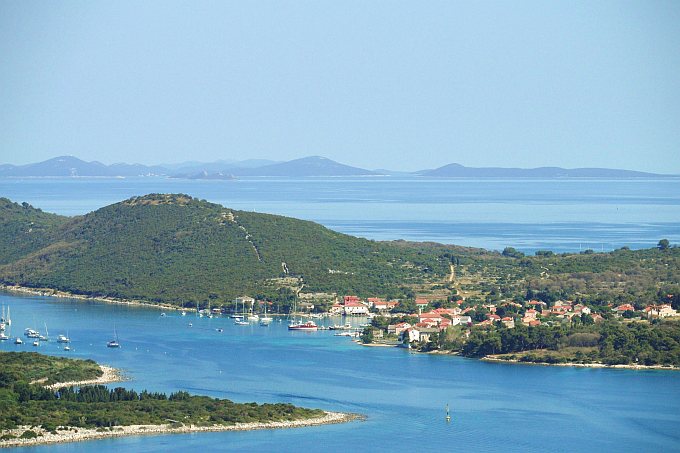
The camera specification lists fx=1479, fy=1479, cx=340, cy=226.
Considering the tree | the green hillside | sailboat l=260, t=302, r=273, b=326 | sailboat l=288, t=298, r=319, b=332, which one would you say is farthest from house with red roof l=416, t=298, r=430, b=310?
the green hillside

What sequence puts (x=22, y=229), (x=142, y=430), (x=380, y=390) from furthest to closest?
1. (x=22, y=229)
2. (x=380, y=390)
3. (x=142, y=430)

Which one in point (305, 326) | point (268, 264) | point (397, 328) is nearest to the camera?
point (397, 328)

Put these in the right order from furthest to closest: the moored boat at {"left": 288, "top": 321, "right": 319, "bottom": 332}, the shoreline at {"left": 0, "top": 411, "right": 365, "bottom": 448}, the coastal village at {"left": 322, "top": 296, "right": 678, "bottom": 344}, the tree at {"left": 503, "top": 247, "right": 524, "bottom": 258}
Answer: the tree at {"left": 503, "top": 247, "right": 524, "bottom": 258}, the moored boat at {"left": 288, "top": 321, "right": 319, "bottom": 332}, the coastal village at {"left": 322, "top": 296, "right": 678, "bottom": 344}, the shoreline at {"left": 0, "top": 411, "right": 365, "bottom": 448}

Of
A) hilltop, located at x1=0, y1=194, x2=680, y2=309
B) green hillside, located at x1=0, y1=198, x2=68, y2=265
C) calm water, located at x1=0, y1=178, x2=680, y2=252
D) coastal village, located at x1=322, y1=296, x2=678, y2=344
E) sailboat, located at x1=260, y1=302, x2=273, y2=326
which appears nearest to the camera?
coastal village, located at x1=322, y1=296, x2=678, y2=344

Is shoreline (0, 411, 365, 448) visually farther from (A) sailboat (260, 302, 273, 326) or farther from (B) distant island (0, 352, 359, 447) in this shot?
(A) sailboat (260, 302, 273, 326)

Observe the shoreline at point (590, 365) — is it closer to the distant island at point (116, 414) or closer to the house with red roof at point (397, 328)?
the house with red roof at point (397, 328)

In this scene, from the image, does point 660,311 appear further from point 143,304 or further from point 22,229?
point 22,229

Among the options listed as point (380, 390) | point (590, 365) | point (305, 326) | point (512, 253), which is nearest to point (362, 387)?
point (380, 390)

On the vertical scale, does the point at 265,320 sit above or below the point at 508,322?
below

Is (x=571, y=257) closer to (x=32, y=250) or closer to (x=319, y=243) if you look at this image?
(x=319, y=243)
